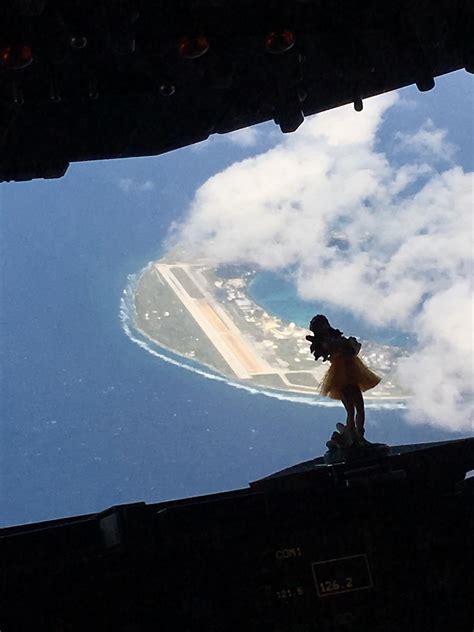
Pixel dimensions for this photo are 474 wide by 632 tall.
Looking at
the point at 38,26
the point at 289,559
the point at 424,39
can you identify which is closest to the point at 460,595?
the point at 289,559

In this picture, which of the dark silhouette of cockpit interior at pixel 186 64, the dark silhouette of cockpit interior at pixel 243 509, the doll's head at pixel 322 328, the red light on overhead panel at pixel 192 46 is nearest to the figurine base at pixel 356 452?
the dark silhouette of cockpit interior at pixel 243 509

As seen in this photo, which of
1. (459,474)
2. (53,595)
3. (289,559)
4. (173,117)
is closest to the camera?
(53,595)

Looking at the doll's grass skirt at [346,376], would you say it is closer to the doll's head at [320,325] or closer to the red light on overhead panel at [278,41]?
the doll's head at [320,325]

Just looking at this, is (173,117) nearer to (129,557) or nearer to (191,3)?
(191,3)

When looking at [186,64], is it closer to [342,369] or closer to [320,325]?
[320,325]

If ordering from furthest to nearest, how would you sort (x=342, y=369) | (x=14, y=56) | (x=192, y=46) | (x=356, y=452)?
(x=342, y=369)
(x=356, y=452)
(x=192, y=46)
(x=14, y=56)

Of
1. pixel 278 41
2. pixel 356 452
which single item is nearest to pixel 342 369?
pixel 356 452

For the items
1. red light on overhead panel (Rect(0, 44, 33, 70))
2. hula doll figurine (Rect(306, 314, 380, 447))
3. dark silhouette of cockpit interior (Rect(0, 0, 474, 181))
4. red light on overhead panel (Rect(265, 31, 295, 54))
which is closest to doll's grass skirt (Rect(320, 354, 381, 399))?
hula doll figurine (Rect(306, 314, 380, 447))
